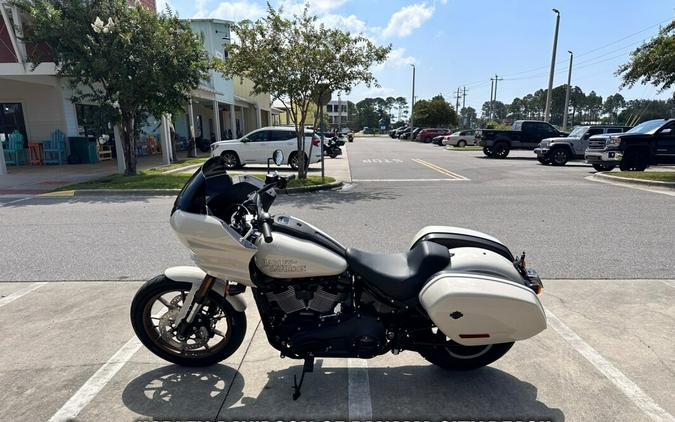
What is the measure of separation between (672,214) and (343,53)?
863cm

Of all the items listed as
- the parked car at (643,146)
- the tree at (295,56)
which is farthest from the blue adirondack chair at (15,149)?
the parked car at (643,146)

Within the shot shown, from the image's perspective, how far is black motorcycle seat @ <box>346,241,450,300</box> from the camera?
2.67 metres

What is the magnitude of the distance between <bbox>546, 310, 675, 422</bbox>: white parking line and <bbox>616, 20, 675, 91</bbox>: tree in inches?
449

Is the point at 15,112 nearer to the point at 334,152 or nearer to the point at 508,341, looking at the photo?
the point at 334,152

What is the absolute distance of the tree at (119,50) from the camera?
1214 cm

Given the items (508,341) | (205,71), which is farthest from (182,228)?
(205,71)

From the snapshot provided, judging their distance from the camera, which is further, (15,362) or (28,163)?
(28,163)

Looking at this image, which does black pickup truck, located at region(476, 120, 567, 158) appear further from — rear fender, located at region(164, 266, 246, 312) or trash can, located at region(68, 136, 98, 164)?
rear fender, located at region(164, 266, 246, 312)

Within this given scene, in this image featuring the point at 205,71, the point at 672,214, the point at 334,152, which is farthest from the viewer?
the point at 334,152

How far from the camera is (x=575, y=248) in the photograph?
5941mm

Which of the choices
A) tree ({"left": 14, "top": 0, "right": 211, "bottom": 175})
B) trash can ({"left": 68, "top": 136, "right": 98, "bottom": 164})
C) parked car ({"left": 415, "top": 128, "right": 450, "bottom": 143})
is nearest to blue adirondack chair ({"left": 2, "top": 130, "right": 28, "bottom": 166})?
trash can ({"left": 68, "top": 136, "right": 98, "bottom": 164})

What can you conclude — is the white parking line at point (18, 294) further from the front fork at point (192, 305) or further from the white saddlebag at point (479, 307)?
the white saddlebag at point (479, 307)

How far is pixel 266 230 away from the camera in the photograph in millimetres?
2562

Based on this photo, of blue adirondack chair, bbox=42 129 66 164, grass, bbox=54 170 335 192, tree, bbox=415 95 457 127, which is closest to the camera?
grass, bbox=54 170 335 192
